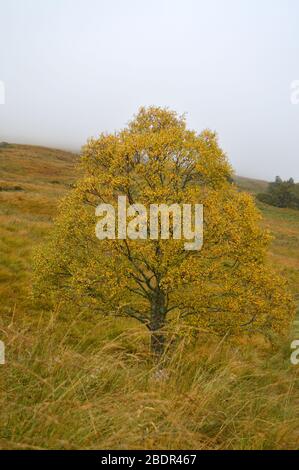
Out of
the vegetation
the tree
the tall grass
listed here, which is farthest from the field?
the vegetation

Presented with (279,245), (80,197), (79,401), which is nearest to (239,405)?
(79,401)

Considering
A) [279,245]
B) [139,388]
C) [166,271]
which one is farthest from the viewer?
[279,245]

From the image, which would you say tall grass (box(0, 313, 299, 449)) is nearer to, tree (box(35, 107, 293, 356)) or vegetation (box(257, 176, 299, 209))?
tree (box(35, 107, 293, 356))

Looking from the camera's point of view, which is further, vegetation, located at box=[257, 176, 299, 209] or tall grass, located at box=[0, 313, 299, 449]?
vegetation, located at box=[257, 176, 299, 209]

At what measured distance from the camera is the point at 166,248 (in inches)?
464

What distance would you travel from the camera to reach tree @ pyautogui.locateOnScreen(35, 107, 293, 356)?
12.4 m

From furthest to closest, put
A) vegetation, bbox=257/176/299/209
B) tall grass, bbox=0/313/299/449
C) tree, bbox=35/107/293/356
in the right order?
vegetation, bbox=257/176/299/209 → tree, bbox=35/107/293/356 → tall grass, bbox=0/313/299/449

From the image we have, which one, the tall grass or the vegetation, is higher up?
the vegetation

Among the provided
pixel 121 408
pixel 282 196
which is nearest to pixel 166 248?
pixel 121 408

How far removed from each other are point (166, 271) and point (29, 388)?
25.6ft

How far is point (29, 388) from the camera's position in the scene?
16.3 ft

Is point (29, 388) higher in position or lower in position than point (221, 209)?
lower
